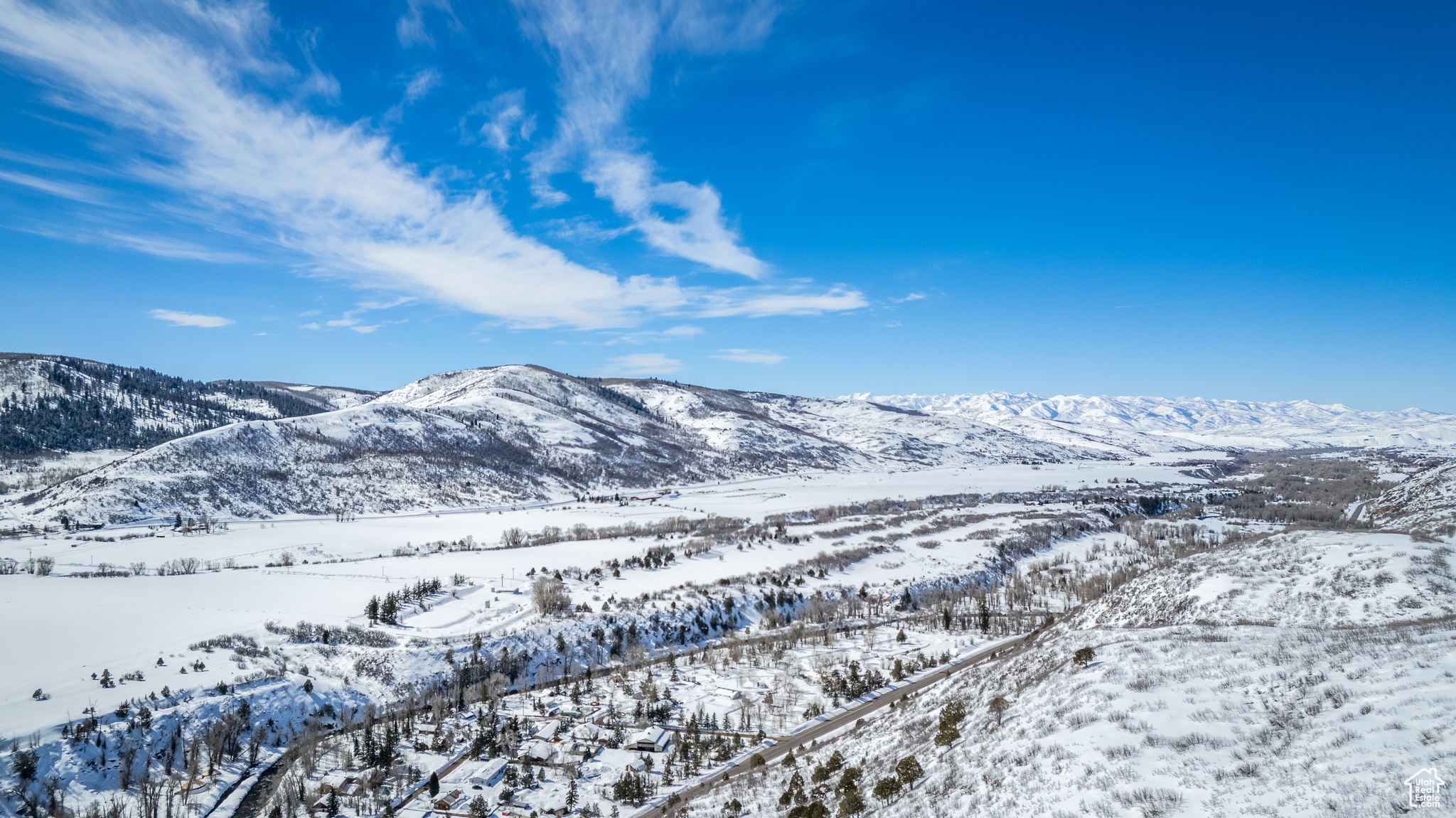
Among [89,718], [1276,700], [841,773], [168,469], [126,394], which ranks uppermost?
[126,394]

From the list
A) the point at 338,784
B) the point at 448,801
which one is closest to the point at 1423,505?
the point at 448,801

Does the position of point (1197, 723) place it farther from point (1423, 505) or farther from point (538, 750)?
point (1423, 505)

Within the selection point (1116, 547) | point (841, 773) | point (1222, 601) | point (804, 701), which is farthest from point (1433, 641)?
point (1116, 547)

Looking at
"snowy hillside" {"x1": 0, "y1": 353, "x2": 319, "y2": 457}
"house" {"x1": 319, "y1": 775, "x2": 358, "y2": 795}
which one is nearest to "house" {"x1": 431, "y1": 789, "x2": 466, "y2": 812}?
"house" {"x1": 319, "y1": 775, "x2": 358, "y2": 795}

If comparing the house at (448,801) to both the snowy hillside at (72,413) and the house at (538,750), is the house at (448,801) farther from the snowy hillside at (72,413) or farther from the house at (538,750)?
the snowy hillside at (72,413)

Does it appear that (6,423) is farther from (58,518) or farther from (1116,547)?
(1116,547)
